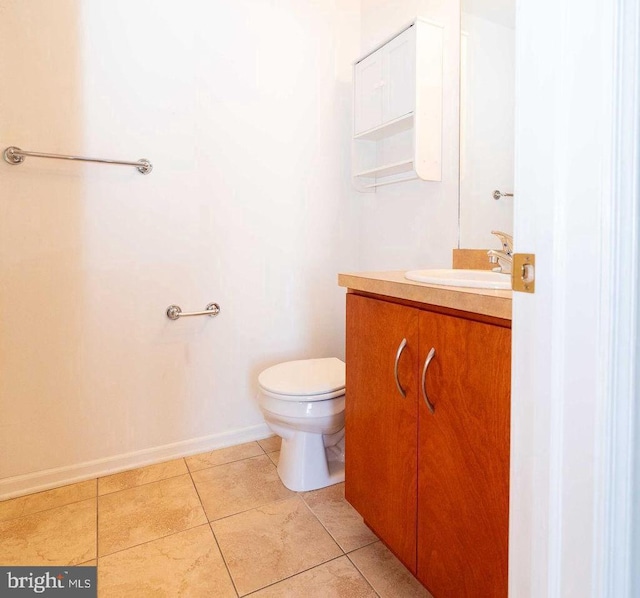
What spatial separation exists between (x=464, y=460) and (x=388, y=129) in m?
1.46

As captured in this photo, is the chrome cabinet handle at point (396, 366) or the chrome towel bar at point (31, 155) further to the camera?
the chrome towel bar at point (31, 155)

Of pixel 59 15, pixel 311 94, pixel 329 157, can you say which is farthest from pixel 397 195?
pixel 59 15

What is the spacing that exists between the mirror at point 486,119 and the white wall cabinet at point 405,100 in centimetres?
11

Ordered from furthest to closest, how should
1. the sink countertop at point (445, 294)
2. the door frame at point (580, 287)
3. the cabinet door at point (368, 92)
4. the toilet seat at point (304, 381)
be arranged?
the cabinet door at point (368, 92)
the toilet seat at point (304, 381)
the sink countertop at point (445, 294)
the door frame at point (580, 287)

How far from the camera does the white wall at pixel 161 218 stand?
1.51 m

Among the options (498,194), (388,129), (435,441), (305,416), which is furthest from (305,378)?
(388,129)

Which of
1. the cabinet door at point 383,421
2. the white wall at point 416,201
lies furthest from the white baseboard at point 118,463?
the white wall at point 416,201

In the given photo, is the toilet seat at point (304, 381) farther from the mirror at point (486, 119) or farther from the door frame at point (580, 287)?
the door frame at point (580, 287)

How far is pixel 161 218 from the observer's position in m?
1.73

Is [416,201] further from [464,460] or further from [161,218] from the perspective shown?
[464,460]

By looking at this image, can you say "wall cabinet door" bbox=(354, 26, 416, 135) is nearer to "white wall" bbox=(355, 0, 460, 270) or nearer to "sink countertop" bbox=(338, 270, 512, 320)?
"white wall" bbox=(355, 0, 460, 270)

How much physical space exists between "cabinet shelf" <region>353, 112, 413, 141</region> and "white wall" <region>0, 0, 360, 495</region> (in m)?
0.23

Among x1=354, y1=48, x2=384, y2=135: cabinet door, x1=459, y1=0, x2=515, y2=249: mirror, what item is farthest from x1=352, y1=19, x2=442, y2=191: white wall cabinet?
x1=459, y1=0, x2=515, y2=249: mirror

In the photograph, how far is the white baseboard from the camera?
1553 mm
